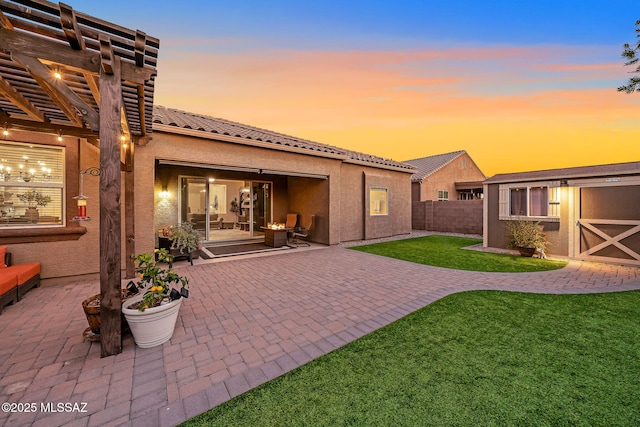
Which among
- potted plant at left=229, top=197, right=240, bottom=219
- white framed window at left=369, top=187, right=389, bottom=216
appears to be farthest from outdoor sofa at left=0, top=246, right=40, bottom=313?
white framed window at left=369, top=187, right=389, bottom=216

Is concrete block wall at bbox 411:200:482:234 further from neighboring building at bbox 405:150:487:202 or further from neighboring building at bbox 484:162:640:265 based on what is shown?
neighboring building at bbox 484:162:640:265

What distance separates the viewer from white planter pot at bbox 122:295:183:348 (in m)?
2.69

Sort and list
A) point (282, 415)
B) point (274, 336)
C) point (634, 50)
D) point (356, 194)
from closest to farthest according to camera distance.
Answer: point (282, 415), point (274, 336), point (634, 50), point (356, 194)

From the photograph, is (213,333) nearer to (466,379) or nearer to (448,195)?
(466,379)

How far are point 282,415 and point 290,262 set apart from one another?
525cm

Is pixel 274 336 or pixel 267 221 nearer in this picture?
pixel 274 336

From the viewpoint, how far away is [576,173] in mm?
7629

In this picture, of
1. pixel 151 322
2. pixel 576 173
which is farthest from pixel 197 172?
pixel 576 173

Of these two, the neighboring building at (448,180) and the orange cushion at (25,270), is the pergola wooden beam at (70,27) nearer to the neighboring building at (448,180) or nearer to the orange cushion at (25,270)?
the orange cushion at (25,270)

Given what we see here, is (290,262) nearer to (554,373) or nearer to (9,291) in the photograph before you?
(9,291)

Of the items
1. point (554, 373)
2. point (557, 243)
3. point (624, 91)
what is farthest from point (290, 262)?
point (624, 91)

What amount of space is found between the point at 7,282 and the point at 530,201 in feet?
43.2

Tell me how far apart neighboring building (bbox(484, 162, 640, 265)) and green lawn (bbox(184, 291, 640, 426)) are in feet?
16.9

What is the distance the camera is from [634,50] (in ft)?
22.6
